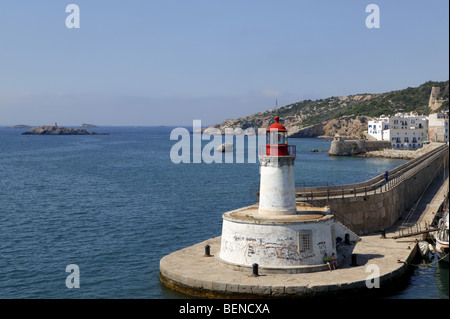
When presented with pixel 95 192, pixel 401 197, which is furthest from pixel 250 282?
pixel 95 192

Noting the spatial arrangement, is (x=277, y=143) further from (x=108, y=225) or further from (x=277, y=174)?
(x=108, y=225)

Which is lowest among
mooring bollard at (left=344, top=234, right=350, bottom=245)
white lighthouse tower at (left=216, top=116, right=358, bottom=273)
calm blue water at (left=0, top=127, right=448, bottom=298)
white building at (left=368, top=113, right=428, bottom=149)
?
calm blue water at (left=0, top=127, right=448, bottom=298)

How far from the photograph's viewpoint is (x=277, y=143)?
75.1 ft

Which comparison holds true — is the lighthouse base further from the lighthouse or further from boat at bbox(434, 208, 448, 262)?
boat at bbox(434, 208, 448, 262)

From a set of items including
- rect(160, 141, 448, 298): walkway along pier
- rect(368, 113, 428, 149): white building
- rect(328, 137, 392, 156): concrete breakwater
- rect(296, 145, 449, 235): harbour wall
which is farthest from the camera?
rect(368, 113, 428, 149): white building

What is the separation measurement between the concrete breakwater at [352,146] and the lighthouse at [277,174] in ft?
344

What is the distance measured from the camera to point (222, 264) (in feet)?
75.8

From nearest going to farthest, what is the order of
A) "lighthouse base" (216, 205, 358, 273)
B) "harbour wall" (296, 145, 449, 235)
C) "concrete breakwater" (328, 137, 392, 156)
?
"lighthouse base" (216, 205, 358, 273) < "harbour wall" (296, 145, 449, 235) < "concrete breakwater" (328, 137, 392, 156)

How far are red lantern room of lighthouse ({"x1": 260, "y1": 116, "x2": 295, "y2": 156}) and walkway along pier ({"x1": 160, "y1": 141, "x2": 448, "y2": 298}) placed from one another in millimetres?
5139

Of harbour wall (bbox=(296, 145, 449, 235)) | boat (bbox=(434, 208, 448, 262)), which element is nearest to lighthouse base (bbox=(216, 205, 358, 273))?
harbour wall (bbox=(296, 145, 449, 235))

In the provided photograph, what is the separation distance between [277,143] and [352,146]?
361 ft

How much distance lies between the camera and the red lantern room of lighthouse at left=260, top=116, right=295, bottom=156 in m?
22.6
